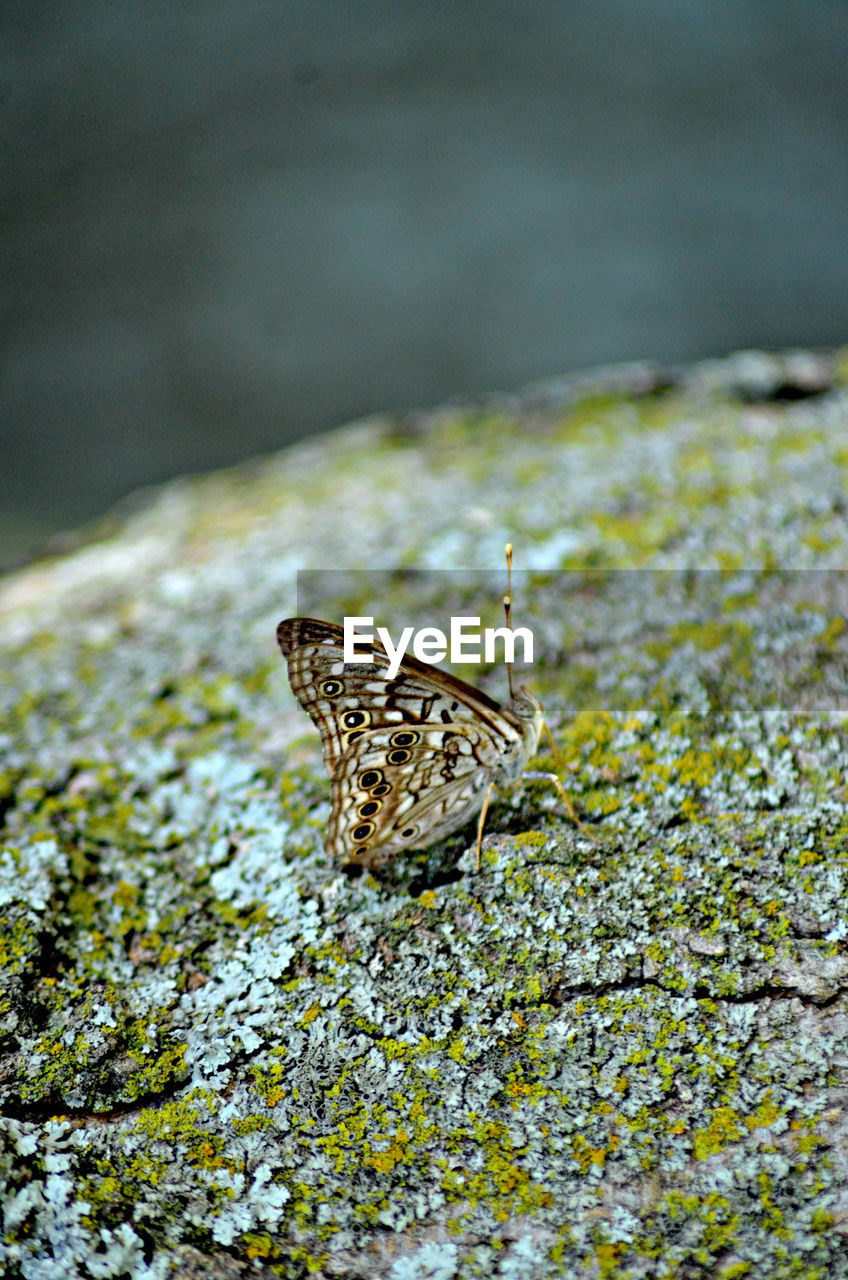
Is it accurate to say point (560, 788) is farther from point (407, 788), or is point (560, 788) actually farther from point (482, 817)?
point (407, 788)

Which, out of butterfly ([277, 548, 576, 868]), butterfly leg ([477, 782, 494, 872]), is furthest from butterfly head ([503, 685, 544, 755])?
butterfly leg ([477, 782, 494, 872])

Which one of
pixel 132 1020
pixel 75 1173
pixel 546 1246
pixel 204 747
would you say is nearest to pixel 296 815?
pixel 204 747

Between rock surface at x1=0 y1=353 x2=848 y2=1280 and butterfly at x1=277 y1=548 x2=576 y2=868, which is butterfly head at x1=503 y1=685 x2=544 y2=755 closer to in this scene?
butterfly at x1=277 y1=548 x2=576 y2=868

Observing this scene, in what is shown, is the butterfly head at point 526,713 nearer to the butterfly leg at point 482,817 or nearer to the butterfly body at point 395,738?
the butterfly body at point 395,738

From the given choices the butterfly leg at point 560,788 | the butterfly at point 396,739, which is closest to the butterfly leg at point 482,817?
the butterfly at point 396,739

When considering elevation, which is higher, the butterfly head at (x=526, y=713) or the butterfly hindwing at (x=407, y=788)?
the butterfly head at (x=526, y=713)

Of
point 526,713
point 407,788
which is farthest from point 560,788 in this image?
point 407,788

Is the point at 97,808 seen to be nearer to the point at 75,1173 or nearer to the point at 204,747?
the point at 204,747

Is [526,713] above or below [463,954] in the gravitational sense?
above

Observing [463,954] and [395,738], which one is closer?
[463,954]
